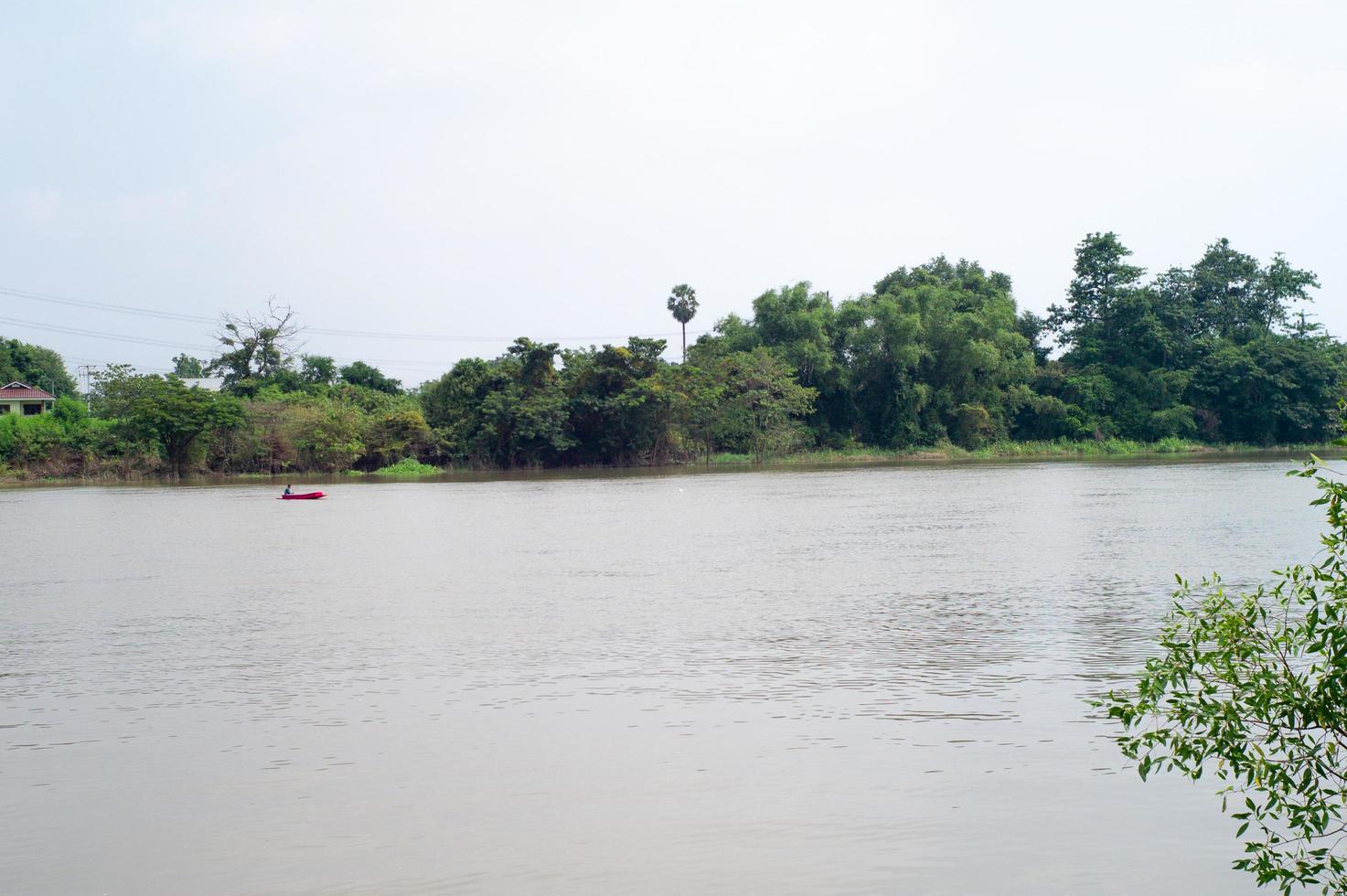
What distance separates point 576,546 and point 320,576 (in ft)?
15.3

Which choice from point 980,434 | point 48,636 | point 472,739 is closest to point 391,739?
point 472,739

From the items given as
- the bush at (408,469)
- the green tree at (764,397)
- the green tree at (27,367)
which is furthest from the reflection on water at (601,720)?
the green tree at (27,367)

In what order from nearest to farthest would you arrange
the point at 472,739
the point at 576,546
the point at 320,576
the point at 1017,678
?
the point at 472,739
the point at 1017,678
the point at 320,576
the point at 576,546

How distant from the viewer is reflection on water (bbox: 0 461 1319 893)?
5.31 metres

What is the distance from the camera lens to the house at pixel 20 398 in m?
57.0

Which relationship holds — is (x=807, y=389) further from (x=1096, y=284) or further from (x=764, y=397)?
(x=1096, y=284)

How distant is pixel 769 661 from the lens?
957cm

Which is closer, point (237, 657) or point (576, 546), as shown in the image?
point (237, 657)

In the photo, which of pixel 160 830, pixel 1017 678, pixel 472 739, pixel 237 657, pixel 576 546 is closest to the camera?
pixel 160 830

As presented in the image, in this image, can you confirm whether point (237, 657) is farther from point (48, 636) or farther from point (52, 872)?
point (52, 872)

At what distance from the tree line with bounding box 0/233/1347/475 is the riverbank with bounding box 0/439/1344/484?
16.8 inches

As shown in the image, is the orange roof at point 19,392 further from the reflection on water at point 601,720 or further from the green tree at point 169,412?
the reflection on water at point 601,720

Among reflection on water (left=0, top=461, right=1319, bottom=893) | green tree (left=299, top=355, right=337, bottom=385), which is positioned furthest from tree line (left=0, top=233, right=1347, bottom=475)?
reflection on water (left=0, top=461, right=1319, bottom=893)

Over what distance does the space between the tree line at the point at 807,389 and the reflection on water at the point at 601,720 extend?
31334mm
